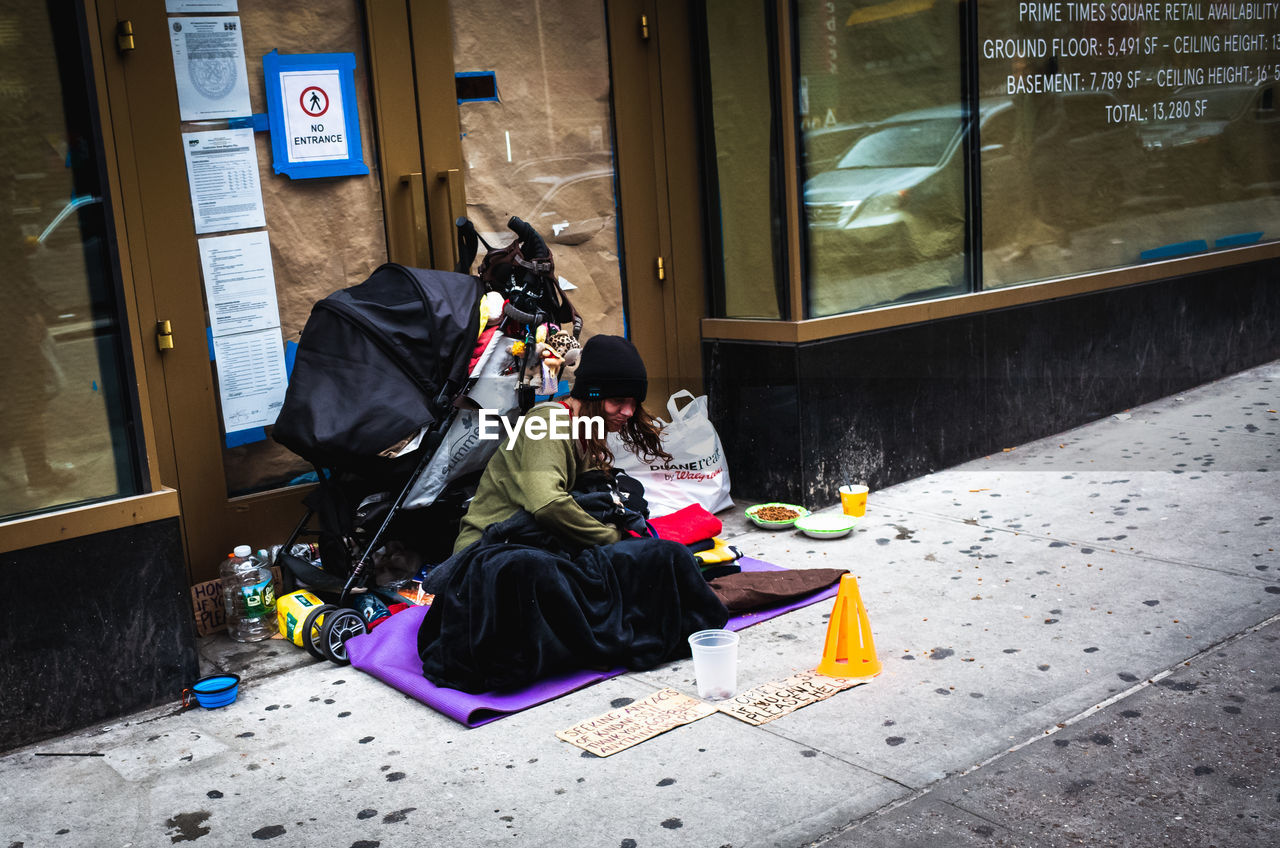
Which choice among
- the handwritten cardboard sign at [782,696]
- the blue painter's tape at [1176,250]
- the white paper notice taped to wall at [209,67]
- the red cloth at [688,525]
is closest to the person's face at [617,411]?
the red cloth at [688,525]

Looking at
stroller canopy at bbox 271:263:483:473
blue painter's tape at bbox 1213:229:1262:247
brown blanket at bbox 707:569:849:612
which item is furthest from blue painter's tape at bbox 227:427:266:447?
blue painter's tape at bbox 1213:229:1262:247

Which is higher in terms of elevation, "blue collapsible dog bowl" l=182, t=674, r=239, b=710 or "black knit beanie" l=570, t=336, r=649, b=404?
"black knit beanie" l=570, t=336, r=649, b=404

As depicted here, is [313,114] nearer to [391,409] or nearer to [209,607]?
[391,409]

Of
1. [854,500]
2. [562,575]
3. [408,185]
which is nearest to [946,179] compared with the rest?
[854,500]

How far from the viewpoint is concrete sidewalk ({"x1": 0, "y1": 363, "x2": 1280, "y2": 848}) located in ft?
11.3

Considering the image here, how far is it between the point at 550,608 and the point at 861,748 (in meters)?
1.31

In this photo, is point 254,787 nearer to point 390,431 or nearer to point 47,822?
Answer: point 47,822

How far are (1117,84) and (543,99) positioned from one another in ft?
14.7

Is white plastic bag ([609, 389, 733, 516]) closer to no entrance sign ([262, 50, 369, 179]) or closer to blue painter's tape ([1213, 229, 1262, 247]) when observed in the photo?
no entrance sign ([262, 50, 369, 179])

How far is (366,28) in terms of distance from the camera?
5.66m

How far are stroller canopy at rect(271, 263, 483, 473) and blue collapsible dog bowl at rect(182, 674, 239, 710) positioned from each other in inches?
38.6

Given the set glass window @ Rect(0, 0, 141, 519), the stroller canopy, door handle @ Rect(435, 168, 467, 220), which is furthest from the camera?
door handle @ Rect(435, 168, 467, 220)

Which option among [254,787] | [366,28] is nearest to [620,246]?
[366,28]

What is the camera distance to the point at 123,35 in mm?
4992
